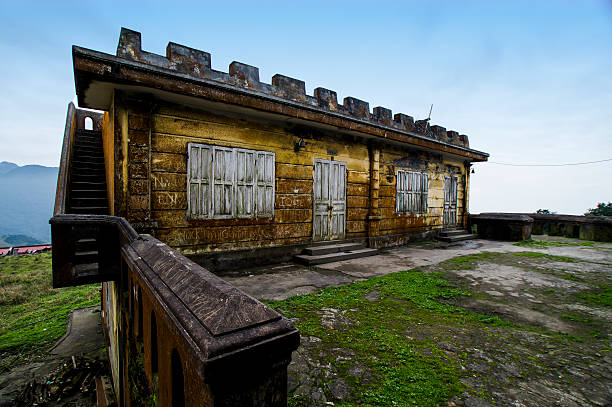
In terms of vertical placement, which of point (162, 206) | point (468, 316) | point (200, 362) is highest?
point (162, 206)

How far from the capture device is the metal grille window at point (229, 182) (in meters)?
5.48

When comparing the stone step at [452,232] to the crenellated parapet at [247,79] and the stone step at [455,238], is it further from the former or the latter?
the crenellated parapet at [247,79]

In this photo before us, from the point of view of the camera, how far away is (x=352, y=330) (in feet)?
10.5

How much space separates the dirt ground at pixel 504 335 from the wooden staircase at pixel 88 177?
3434mm

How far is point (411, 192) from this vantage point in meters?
9.98

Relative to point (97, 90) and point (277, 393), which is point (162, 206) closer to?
point (97, 90)

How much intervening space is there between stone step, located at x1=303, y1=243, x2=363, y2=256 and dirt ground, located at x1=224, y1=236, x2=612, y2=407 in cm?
67

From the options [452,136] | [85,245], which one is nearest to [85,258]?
[85,245]

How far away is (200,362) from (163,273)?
2.98 ft

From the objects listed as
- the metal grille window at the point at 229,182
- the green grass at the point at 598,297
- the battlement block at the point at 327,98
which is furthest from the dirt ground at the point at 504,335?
the battlement block at the point at 327,98

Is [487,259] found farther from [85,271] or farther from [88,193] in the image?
[88,193]

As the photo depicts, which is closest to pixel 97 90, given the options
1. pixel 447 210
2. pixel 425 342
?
pixel 425 342

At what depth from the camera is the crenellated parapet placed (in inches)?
189

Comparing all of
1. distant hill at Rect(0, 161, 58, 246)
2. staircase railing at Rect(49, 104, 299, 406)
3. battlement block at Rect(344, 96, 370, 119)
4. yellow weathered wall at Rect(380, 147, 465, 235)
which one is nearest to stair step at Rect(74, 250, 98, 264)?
staircase railing at Rect(49, 104, 299, 406)
